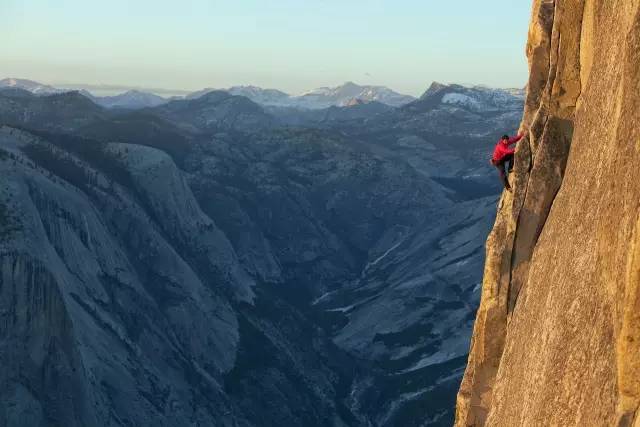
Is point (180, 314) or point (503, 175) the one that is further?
point (180, 314)

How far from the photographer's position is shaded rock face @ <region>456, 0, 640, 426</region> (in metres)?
14.7

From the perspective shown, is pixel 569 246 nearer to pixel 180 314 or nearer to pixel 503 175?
pixel 503 175

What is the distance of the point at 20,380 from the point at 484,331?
62.3m

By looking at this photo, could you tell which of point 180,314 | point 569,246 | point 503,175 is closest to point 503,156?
point 503,175

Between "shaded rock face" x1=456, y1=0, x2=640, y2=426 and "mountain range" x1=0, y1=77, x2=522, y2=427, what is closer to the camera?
"shaded rock face" x1=456, y1=0, x2=640, y2=426

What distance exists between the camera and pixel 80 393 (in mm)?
80500

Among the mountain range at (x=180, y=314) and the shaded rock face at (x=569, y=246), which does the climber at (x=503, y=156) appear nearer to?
the shaded rock face at (x=569, y=246)

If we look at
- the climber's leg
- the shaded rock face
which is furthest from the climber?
the shaded rock face

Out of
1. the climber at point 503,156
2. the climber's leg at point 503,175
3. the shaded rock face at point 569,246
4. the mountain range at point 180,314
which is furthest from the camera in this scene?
the mountain range at point 180,314

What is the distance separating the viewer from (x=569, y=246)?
18.7 m

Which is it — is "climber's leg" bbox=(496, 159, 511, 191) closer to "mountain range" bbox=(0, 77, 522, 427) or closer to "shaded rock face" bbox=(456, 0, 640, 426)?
"shaded rock face" bbox=(456, 0, 640, 426)

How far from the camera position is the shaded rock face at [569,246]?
14.7m

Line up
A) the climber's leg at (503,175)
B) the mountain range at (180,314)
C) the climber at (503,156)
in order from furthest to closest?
the mountain range at (180,314) → the climber at (503,156) → the climber's leg at (503,175)

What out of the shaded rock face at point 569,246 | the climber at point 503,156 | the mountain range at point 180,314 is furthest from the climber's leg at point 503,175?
the mountain range at point 180,314
